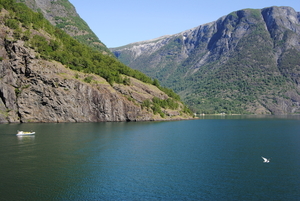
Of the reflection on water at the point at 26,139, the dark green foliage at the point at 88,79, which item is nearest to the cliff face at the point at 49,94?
the dark green foliage at the point at 88,79

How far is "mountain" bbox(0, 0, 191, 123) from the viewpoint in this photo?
13975 cm

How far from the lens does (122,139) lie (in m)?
89.1

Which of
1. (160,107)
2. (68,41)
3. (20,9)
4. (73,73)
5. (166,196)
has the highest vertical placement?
(20,9)

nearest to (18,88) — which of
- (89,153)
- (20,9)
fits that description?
(20,9)

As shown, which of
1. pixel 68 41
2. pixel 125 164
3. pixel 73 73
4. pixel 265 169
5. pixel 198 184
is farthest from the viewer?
pixel 68 41

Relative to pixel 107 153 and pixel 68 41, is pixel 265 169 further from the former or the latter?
pixel 68 41

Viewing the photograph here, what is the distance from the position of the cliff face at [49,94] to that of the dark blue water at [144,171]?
61.2 m

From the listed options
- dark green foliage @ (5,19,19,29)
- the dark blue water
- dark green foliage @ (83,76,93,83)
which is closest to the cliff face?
dark green foliage @ (83,76,93,83)

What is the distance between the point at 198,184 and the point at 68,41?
173081 millimetres

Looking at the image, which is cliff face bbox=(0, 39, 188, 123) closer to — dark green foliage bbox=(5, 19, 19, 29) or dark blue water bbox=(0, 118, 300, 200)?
dark green foliage bbox=(5, 19, 19, 29)

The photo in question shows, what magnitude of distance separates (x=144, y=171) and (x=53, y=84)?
106 m

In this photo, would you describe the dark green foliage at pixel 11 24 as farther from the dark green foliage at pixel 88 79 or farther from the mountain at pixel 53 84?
the dark green foliage at pixel 88 79

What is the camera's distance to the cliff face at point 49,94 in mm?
138000

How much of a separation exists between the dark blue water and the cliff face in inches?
2410
